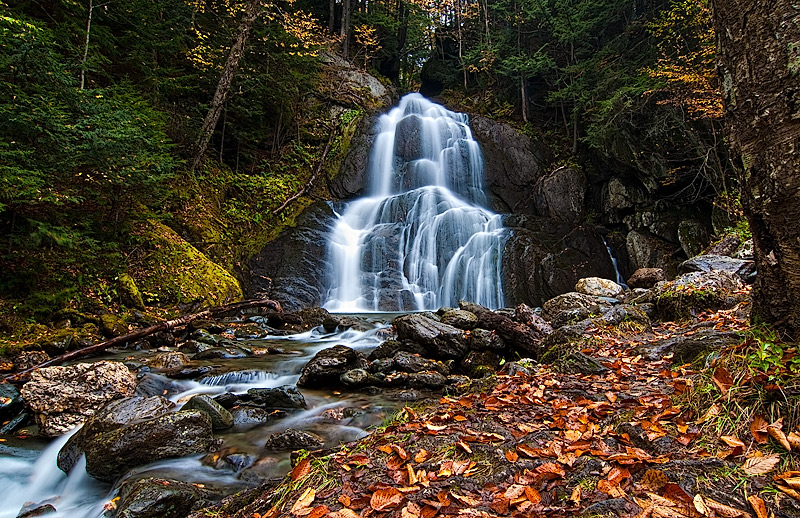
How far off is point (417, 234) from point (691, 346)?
11931mm

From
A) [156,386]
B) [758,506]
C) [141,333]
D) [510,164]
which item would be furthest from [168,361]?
[510,164]

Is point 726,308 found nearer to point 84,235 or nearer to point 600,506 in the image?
point 600,506

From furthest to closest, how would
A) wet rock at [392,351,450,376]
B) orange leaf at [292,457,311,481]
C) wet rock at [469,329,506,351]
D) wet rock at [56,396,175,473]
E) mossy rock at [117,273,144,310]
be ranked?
1. mossy rock at [117,273,144,310]
2. wet rock at [469,329,506,351]
3. wet rock at [392,351,450,376]
4. wet rock at [56,396,175,473]
5. orange leaf at [292,457,311,481]

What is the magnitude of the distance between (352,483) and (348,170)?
673 inches

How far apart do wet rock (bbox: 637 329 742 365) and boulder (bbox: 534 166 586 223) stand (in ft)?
45.5

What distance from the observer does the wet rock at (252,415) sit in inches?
193

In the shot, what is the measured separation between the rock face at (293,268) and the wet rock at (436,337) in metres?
6.02

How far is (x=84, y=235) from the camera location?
26.0ft

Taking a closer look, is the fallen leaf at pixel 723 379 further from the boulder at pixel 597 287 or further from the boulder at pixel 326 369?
the boulder at pixel 597 287

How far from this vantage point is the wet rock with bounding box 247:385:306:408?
5426 millimetres

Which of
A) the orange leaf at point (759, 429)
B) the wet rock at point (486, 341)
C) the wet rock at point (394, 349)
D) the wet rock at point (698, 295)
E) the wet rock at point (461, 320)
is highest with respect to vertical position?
the wet rock at point (698, 295)

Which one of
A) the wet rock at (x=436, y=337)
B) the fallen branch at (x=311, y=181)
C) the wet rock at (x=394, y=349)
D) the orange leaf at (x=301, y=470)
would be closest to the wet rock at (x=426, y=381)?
the wet rock at (x=436, y=337)

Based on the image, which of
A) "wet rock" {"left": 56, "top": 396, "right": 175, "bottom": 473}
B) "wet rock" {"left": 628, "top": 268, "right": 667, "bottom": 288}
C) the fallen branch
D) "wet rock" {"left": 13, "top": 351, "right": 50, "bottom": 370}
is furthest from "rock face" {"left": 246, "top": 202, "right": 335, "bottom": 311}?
"wet rock" {"left": 628, "top": 268, "right": 667, "bottom": 288}

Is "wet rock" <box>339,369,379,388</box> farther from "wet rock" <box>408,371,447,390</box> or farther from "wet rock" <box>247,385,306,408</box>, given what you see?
"wet rock" <box>247,385,306,408</box>
